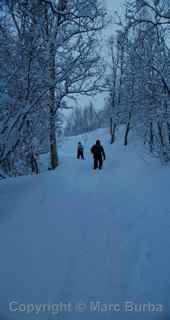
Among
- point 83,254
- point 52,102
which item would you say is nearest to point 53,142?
point 52,102

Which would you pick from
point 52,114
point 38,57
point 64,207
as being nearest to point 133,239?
point 64,207

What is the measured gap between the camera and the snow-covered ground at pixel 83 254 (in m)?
2.44

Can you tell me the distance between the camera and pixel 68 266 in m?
2.99

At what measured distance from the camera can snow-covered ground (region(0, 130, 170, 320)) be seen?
2.44 meters

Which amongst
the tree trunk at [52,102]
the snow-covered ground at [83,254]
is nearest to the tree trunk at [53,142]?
the tree trunk at [52,102]

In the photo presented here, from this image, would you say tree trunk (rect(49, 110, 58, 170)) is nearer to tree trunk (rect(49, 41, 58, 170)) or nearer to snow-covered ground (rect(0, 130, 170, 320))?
tree trunk (rect(49, 41, 58, 170))

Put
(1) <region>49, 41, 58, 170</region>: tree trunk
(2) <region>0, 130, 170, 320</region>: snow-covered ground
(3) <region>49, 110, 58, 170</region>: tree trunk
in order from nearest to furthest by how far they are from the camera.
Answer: (2) <region>0, 130, 170, 320</region>: snow-covered ground → (1) <region>49, 41, 58, 170</region>: tree trunk → (3) <region>49, 110, 58, 170</region>: tree trunk

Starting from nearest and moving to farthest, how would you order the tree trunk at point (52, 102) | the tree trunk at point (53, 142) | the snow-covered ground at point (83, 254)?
the snow-covered ground at point (83, 254) < the tree trunk at point (52, 102) < the tree trunk at point (53, 142)

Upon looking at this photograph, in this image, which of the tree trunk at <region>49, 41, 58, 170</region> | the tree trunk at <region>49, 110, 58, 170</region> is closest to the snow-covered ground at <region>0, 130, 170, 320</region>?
the tree trunk at <region>49, 41, 58, 170</region>

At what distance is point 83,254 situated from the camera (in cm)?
329

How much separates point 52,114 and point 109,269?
657 cm

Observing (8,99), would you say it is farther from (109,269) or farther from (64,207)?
(109,269)

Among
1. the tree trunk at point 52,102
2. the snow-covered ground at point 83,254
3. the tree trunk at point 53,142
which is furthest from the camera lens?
the tree trunk at point 53,142

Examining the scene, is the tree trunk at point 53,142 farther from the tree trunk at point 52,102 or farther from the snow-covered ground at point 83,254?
the snow-covered ground at point 83,254
